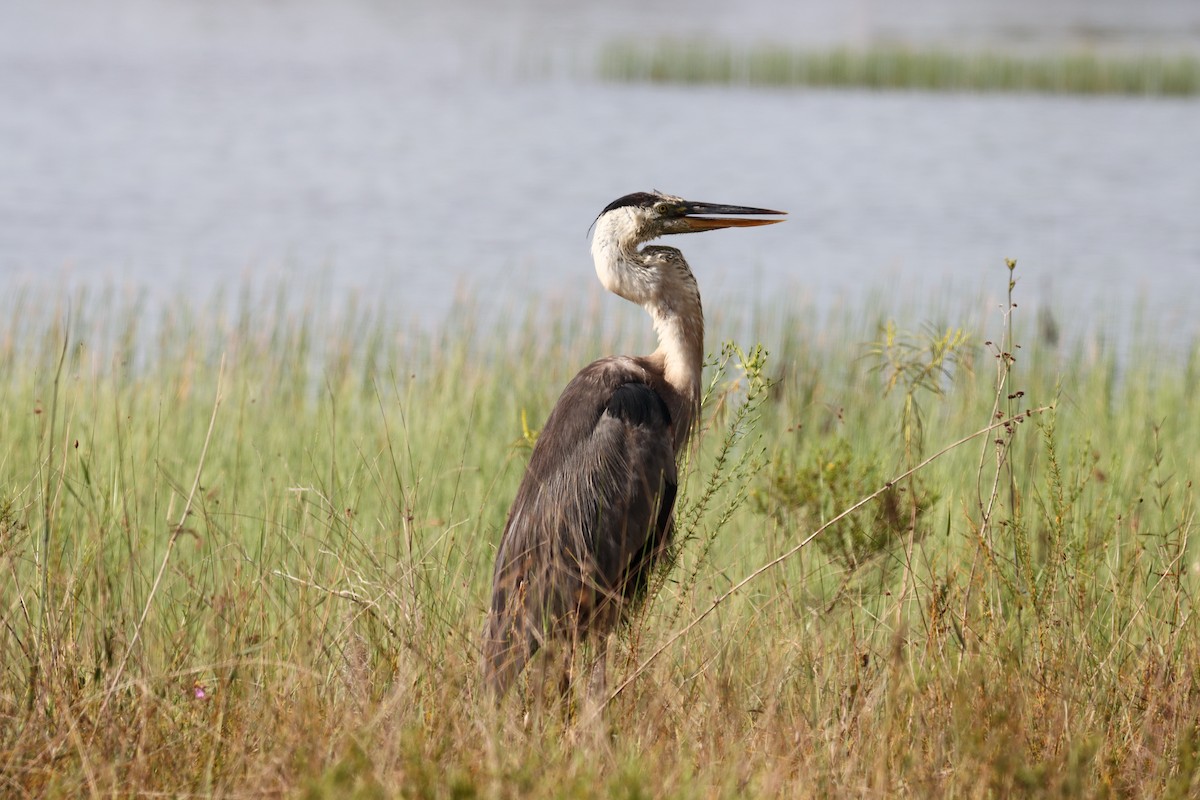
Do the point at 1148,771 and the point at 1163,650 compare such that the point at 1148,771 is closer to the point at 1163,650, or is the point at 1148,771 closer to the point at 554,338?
the point at 1163,650

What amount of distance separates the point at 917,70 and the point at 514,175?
457 inches

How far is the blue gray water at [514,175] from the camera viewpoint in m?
13.2

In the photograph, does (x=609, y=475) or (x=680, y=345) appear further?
(x=680, y=345)

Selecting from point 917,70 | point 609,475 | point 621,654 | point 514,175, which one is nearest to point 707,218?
point 609,475

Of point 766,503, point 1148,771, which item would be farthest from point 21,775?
point 766,503

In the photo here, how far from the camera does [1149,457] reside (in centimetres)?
593

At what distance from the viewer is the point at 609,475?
3.62 meters

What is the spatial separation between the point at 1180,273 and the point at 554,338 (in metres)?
9.11

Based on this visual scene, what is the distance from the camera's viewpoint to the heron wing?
3.57 meters

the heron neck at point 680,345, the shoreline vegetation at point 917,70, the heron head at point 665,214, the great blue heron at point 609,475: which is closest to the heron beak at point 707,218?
the heron head at point 665,214

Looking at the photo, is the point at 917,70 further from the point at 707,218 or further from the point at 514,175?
the point at 707,218

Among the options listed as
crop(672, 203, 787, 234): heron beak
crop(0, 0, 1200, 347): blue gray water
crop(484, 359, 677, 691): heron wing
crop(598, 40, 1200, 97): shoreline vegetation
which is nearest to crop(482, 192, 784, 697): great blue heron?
crop(484, 359, 677, 691): heron wing

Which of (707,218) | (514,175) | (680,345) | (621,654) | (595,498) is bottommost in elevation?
(621,654)

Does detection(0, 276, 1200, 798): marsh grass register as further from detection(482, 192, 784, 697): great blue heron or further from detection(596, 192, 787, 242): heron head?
detection(596, 192, 787, 242): heron head
